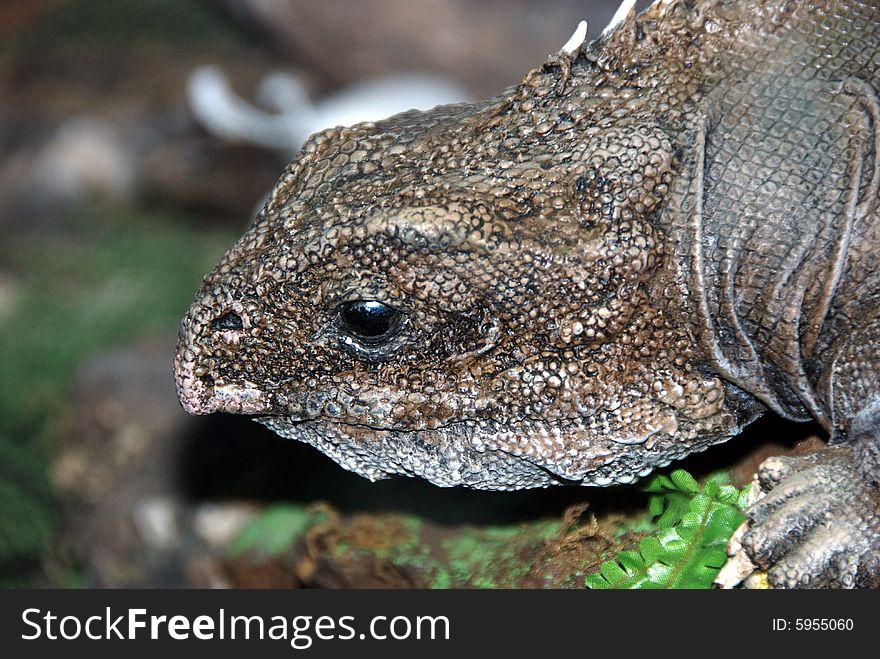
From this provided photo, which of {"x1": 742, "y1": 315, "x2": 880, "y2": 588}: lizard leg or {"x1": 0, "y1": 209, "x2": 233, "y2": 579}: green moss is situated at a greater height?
{"x1": 0, "y1": 209, "x2": 233, "y2": 579}: green moss

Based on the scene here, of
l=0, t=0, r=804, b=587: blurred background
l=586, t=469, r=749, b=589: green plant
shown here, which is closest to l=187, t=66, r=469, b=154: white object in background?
l=0, t=0, r=804, b=587: blurred background

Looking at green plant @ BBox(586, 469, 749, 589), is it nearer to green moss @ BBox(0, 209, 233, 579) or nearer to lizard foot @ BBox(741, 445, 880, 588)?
lizard foot @ BBox(741, 445, 880, 588)

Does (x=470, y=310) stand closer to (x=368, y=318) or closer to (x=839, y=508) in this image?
(x=368, y=318)

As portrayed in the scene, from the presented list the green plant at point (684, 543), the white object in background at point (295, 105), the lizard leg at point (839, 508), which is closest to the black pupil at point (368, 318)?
the green plant at point (684, 543)

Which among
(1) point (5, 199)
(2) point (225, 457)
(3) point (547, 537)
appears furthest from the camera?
(1) point (5, 199)
